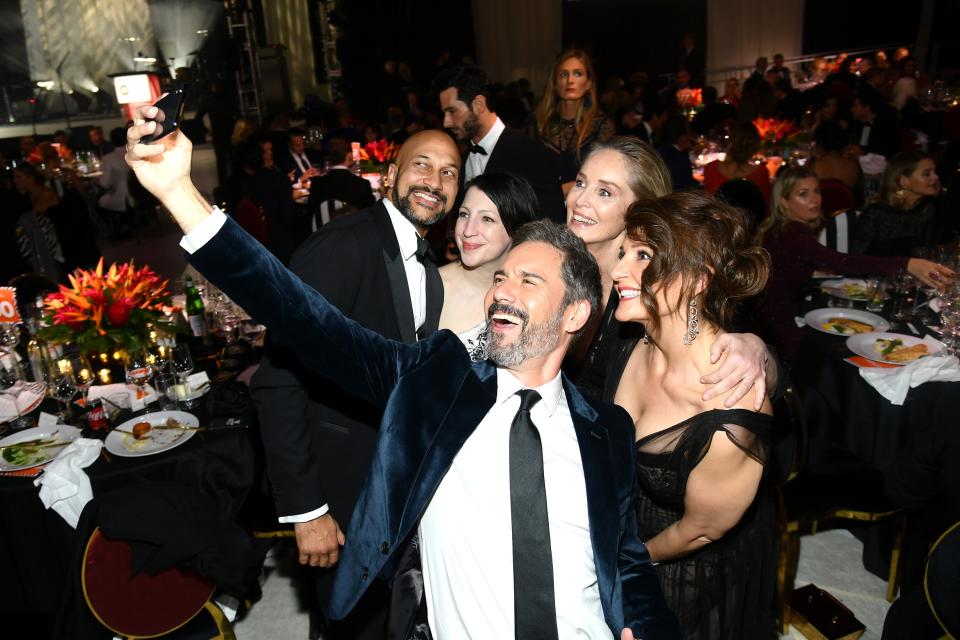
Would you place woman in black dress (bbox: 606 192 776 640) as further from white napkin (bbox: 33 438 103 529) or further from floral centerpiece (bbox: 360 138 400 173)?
floral centerpiece (bbox: 360 138 400 173)

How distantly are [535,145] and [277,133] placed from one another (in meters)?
4.31

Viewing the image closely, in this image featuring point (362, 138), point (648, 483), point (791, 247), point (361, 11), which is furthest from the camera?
point (361, 11)

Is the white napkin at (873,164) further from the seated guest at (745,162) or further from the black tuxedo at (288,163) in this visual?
the black tuxedo at (288,163)

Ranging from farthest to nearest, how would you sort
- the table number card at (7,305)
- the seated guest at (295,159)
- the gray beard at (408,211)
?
1. the seated guest at (295,159)
2. the table number card at (7,305)
3. the gray beard at (408,211)

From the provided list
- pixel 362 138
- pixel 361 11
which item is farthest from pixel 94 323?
pixel 361 11

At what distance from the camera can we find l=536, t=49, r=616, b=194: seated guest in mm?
4535

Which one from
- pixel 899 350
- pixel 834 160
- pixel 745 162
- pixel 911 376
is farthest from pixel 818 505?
pixel 834 160

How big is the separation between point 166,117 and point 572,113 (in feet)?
12.8

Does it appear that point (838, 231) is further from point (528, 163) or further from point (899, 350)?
point (528, 163)

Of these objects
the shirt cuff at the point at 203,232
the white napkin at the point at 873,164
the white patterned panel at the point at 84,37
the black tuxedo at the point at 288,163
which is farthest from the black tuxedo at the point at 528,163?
the white patterned panel at the point at 84,37

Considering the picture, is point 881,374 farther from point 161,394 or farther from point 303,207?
point 303,207

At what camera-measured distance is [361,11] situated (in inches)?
546

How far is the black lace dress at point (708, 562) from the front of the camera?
1820 millimetres

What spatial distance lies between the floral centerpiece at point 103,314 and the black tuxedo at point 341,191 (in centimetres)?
249
